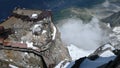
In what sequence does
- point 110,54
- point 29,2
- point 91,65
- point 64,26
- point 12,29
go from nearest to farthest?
point 91,65, point 110,54, point 12,29, point 29,2, point 64,26

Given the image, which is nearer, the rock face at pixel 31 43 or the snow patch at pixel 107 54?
the snow patch at pixel 107 54

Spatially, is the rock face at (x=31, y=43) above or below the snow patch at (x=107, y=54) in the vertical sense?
above

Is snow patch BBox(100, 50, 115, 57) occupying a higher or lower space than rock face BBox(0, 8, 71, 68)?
lower

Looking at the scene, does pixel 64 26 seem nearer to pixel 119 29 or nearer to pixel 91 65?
pixel 119 29

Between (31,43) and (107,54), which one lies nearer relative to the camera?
(107,54)

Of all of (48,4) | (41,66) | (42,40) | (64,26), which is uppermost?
(42,40)

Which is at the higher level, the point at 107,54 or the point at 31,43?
the point at 31,43

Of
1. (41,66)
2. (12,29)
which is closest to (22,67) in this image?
(41,66)

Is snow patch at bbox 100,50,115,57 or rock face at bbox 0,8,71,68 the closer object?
snow patch at bbox 100,50,115,57
